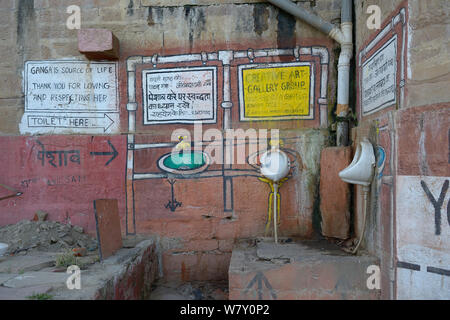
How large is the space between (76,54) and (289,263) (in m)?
3.86

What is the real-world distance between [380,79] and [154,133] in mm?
2792

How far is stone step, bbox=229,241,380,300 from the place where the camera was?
126 inches

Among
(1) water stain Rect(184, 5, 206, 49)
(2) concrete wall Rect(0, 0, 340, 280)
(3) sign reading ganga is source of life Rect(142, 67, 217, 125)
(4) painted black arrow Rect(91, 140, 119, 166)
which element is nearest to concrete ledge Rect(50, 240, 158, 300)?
(2) concrete wall Rect(0, 0, 340, 280)

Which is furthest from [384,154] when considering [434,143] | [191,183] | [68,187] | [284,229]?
[68,187]

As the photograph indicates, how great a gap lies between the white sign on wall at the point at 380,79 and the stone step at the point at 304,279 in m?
1.56

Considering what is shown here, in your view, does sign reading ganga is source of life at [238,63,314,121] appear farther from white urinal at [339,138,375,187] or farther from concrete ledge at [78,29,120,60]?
concrete ledge at [78,29,120,60]

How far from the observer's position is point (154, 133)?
4438 mm

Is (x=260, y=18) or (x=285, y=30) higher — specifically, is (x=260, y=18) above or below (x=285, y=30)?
above

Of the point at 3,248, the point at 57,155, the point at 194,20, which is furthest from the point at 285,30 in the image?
the point at 3,248

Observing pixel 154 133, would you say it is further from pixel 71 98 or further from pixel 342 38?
pixel 342 38

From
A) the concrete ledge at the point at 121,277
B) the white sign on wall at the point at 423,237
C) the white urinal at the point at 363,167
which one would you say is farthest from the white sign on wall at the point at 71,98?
the white sign on wall at the point at 423,237

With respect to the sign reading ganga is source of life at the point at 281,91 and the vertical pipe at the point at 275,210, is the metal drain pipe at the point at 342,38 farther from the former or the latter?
the vertical pipe at the point at 275,210

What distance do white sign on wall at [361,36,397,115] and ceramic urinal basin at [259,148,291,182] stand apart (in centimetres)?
108

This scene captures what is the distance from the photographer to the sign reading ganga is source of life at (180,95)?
440 centimetres
